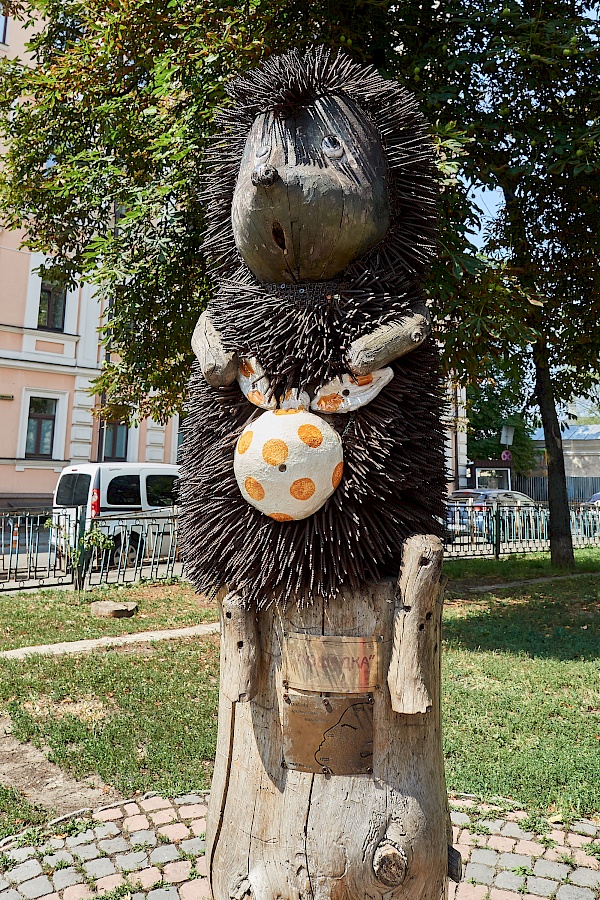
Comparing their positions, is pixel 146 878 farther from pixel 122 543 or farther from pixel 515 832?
pixel 122 543

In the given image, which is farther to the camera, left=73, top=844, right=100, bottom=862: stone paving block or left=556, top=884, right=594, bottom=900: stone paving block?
→ left=73, top=844, right=100, bottom=862: stone paving block

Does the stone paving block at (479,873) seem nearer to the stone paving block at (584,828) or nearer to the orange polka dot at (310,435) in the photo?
the stone paving block at (584,828)

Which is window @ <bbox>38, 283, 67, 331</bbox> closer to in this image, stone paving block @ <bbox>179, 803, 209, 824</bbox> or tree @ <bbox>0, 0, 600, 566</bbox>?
tree @ <bbox>0, 0, 600, 566</bbox>

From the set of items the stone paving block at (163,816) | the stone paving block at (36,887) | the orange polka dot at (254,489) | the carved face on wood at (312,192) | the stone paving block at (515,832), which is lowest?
the stone paving block at (36,887)

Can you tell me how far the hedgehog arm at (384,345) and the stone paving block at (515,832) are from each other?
2.81m

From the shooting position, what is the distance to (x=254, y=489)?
2141 millimetres

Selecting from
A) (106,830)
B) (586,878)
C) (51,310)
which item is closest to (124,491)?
(51,310)

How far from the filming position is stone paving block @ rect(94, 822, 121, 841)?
3558 millimetres

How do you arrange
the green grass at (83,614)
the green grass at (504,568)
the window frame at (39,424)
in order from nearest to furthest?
the green grass at (83,614) < the green grass at (504,568) < the window frame at (39,424)

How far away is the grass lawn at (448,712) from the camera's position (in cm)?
419

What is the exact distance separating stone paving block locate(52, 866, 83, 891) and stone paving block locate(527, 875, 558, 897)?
6.76 ft

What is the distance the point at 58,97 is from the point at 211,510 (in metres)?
7.38

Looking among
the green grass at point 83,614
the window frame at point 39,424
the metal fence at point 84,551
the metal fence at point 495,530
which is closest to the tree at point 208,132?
the metal fence at point 84,551

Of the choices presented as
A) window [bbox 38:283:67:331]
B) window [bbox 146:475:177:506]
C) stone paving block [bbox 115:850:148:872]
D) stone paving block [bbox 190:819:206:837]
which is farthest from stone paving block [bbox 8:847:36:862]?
window [bbox 38:283:67:331]
